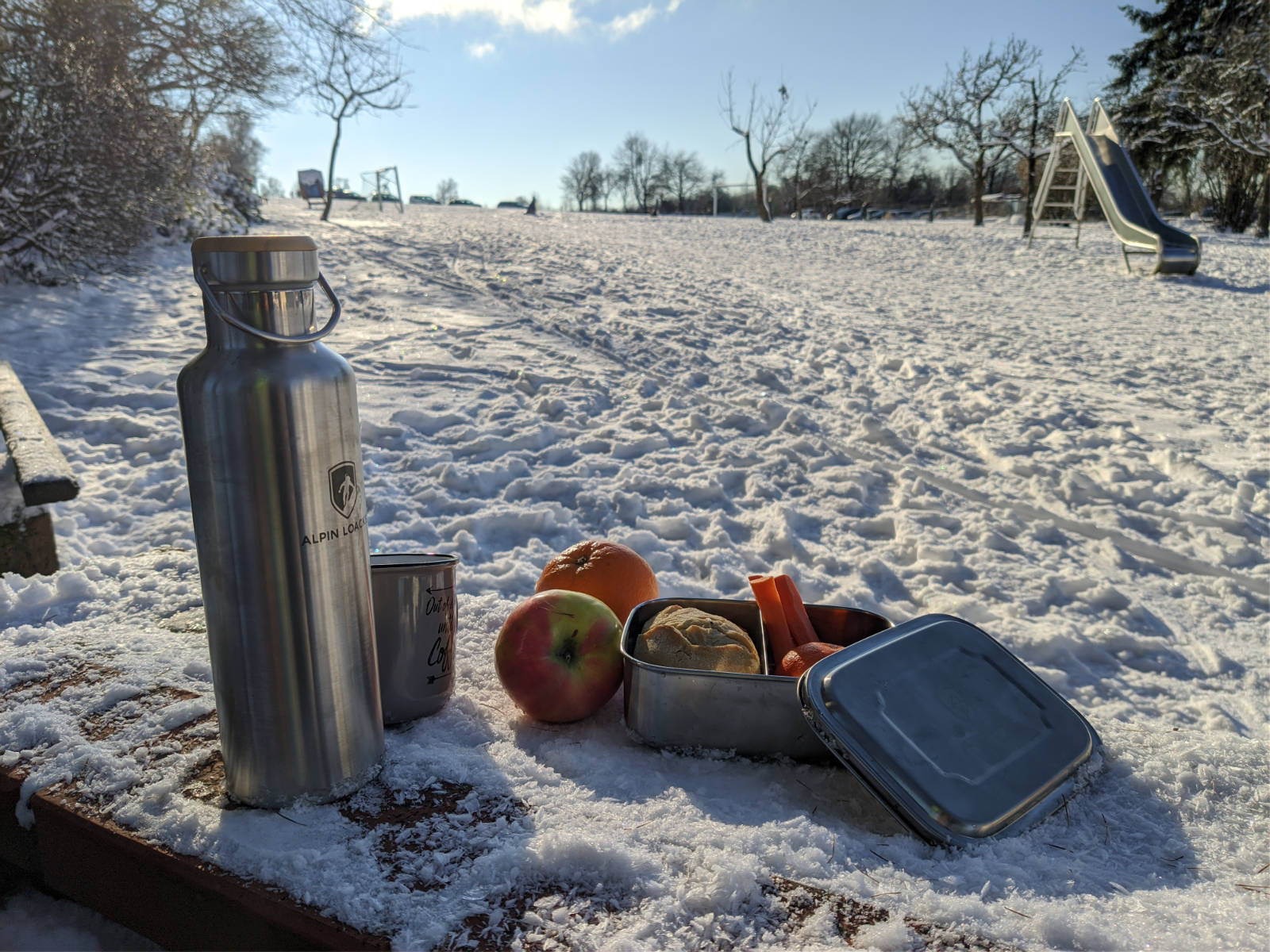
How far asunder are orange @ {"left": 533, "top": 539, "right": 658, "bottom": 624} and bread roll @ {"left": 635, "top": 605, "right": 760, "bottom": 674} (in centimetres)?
31

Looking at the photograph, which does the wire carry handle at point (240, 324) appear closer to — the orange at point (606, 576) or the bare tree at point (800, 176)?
the orange at point (606, 576)

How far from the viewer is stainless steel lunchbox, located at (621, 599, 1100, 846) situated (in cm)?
160

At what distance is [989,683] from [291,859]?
1526 millimetres

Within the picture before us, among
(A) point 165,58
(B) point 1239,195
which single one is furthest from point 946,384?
(B) point 1239,195

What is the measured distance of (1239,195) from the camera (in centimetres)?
2314

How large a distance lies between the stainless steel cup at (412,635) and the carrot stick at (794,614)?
899mm

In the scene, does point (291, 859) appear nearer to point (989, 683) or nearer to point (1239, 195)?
point (989, 683)

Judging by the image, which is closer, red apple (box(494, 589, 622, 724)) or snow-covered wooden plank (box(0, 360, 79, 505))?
red apple (box(494, 589, 622, 724))

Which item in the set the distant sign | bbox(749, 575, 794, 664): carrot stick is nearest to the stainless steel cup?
bbox(749, 575, 794, 664): carrot stick

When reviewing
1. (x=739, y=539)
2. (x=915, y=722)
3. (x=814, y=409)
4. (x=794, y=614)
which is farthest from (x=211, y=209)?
(x=915, y=722)

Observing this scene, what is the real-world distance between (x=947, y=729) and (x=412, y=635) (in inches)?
49.0

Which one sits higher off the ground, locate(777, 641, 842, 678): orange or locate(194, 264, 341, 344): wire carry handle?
locate(194, 264, 341, 344): wire carry handle

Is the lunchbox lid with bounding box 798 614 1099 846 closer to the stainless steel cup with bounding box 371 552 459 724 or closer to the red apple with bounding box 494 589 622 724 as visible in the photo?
the red apple with bounding box 494 589 622 724

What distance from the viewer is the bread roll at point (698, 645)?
6.44ft
